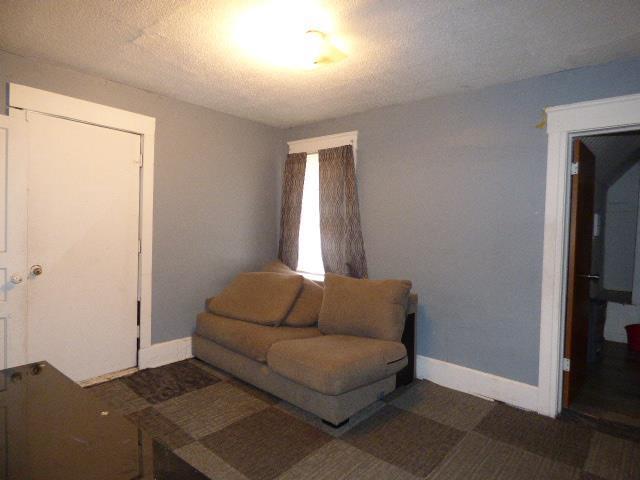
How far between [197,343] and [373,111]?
8.78ft

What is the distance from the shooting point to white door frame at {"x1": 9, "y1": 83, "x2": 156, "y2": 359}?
2.64 metres

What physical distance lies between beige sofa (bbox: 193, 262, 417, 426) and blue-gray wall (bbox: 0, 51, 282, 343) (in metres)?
0.29

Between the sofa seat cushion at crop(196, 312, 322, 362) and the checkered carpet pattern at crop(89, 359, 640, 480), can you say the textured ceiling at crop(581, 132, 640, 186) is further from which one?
the sofa seat cushion at crop(196, 312, 322, 362)

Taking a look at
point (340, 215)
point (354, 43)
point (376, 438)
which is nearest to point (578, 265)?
point (376, 438)

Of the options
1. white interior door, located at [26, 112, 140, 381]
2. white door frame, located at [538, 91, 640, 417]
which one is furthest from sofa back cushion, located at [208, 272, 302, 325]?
white door frame, located at [538, 91, 640, 417]

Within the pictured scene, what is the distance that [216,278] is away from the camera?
3727 mm

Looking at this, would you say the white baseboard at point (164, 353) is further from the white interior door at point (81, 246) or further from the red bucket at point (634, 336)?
the red bucket at point (634, 336)

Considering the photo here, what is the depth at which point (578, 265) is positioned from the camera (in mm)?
2684

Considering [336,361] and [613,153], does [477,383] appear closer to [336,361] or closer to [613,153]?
[336,361]

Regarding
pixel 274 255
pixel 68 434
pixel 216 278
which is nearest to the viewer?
pixel 68 434

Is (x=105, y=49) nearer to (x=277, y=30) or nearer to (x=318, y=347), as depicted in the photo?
(x=277, y=30)

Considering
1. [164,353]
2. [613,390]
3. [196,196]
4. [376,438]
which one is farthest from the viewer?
[196,196]

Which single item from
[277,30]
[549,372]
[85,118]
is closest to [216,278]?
[85,118]

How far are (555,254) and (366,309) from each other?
4.42 ft
